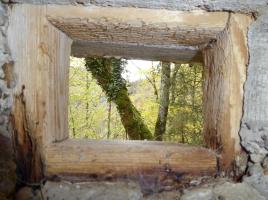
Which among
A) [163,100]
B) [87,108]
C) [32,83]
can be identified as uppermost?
[32,83]

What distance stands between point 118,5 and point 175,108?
4.03 m

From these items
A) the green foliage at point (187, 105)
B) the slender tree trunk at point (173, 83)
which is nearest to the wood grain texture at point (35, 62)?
the green foliage at point (187, 105)

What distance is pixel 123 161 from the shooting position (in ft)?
3.39

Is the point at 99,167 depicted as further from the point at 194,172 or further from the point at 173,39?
the point at 173,39

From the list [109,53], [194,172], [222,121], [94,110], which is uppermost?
[109,53]

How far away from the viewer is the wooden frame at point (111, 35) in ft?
3.25

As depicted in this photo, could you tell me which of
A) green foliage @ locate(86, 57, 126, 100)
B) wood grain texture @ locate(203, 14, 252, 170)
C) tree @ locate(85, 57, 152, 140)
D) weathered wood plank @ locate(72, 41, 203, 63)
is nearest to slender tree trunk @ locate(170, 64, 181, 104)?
tree @ locate(85, 57, 152, 140)

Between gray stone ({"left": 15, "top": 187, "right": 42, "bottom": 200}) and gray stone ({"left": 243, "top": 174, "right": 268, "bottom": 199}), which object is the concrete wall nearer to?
gray stone ({"left": 243, "top": 174, "right": 268, "bottom": 199})

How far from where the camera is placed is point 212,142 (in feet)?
3.50

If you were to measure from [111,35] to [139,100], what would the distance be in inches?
238

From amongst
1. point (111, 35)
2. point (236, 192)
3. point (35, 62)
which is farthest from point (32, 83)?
point (236, 192)

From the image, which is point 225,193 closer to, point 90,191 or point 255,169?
point 255,169

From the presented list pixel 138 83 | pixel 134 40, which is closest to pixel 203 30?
pixel 134 40

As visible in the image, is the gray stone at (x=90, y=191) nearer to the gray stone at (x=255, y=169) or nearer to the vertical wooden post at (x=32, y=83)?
the vertical wooden post at (x=32, y=83)
